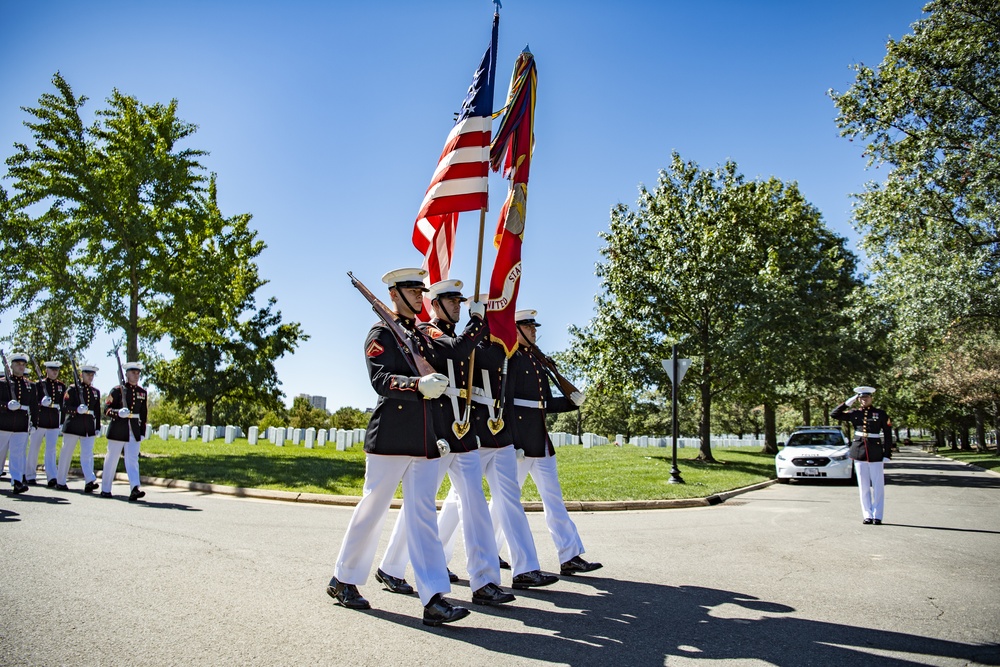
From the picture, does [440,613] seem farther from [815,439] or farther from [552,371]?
[815,439]

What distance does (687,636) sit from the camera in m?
4.10

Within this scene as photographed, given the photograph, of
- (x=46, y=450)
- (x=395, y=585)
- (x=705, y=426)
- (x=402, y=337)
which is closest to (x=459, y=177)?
(x=402, y=337)

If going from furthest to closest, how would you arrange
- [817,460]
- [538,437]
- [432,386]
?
[817,460] → [538,437] → [432,386]

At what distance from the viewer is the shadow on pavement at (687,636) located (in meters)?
3.72

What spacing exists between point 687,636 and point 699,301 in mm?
18166

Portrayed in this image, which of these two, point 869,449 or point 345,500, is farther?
point 345,500

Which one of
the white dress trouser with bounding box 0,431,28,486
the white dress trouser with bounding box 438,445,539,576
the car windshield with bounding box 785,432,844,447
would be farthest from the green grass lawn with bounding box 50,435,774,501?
the white dress trouser with bounding box 438,445,539,576

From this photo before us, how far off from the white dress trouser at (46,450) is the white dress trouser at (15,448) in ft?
1.53

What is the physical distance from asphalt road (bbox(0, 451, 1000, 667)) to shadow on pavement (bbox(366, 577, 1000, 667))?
0.02m

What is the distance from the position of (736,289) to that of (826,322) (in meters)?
5.80

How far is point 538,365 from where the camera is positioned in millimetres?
6543

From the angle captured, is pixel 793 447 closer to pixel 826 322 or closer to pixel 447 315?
pixel 826 322

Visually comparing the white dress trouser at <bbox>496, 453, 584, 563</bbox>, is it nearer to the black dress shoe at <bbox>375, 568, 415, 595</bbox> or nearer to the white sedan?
the black dress shoe at <bbox>375, 568, 415, 595</bbox>

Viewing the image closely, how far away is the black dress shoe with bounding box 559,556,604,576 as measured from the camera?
19.6ft
